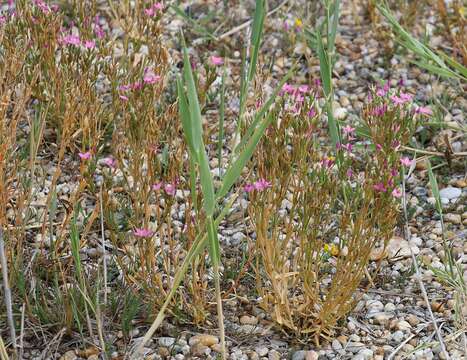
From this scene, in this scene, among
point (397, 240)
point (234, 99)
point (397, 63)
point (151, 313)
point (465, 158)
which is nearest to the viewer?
point (151, 313)

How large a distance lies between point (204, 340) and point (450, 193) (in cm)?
132

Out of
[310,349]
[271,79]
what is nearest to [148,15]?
[271,79]

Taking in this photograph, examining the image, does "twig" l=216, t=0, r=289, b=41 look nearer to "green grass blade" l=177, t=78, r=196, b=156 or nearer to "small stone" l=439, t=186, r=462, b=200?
"small stone" l=439, t=186, r=462, b=200

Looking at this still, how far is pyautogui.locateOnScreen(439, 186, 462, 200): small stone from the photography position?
346cm

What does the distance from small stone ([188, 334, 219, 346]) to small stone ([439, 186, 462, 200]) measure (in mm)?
1253

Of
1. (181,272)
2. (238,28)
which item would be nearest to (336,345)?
(181,272)

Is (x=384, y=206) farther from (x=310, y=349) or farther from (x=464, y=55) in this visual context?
(x=464, y=55)

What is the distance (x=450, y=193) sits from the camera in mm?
3479

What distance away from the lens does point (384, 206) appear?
2568 mm

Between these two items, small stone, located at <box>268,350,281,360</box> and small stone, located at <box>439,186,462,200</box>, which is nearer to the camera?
small stone, located at <box>268,350,281,360</box>

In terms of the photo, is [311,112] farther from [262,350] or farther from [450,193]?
[450,193]

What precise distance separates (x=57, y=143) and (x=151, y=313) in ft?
3.30

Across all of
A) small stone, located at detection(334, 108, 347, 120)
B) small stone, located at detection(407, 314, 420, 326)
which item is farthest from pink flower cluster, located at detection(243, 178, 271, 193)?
small stone, located at detection(334, 108, 347, 120)

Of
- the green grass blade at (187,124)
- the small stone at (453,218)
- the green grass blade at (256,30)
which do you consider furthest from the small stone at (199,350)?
the small stone at (453,218)
